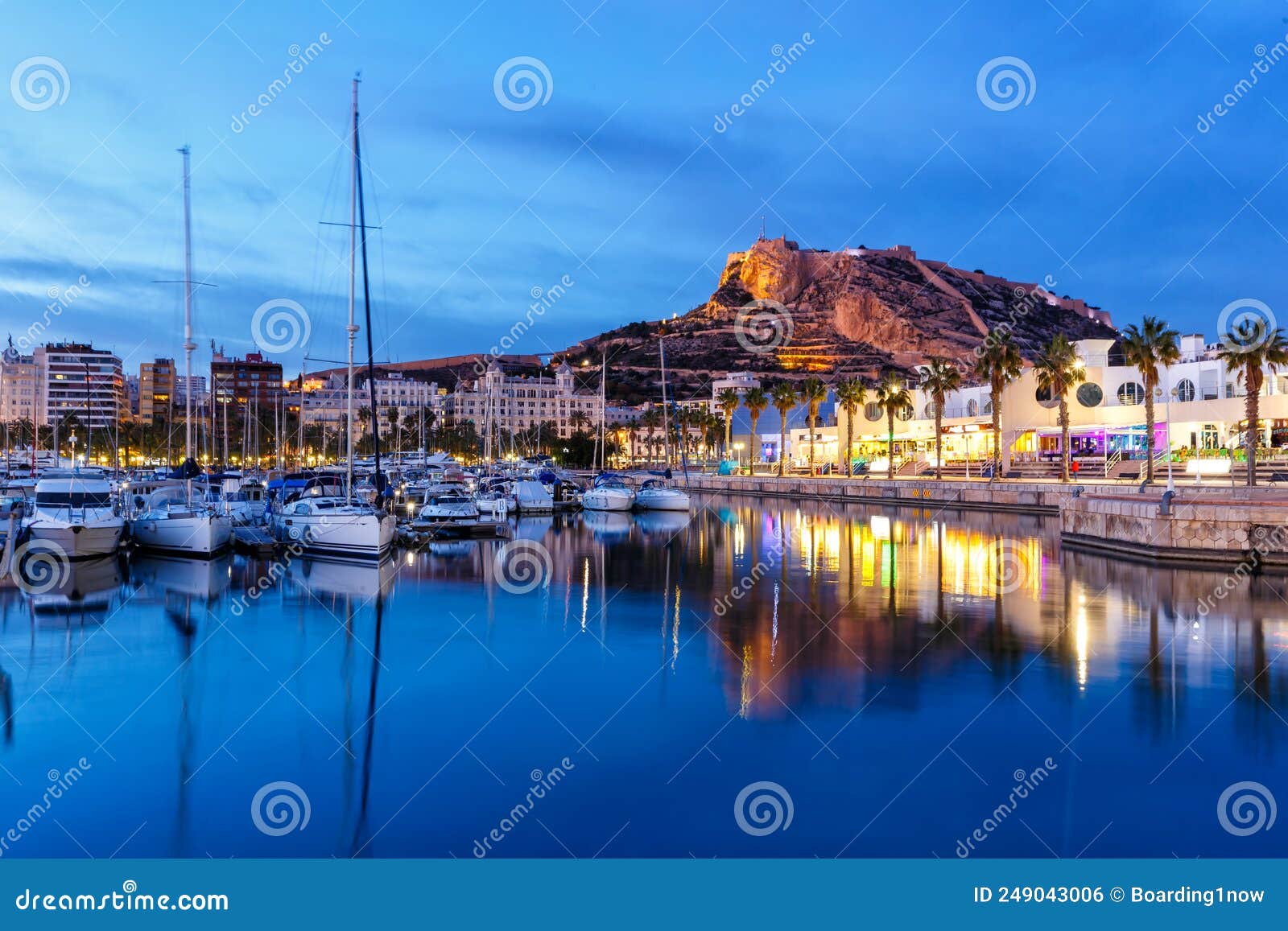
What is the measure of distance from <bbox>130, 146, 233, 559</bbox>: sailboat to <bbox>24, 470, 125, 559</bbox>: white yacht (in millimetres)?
890

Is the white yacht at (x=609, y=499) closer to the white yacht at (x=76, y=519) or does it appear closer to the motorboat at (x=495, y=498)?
the motorboat at (x=495, y=498)

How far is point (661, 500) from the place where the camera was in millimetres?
57625

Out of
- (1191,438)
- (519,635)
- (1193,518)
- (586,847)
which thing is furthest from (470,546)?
(1191,438)

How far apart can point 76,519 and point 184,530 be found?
9.87 ft

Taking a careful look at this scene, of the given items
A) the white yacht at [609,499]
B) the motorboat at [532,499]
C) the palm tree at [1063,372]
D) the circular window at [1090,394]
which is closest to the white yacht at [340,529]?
the motorboat at [532,499]

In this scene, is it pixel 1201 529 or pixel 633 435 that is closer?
pixel 1201 529

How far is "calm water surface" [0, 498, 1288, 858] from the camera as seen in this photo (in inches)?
388

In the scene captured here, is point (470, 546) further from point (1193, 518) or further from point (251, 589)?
point (1193, 518)

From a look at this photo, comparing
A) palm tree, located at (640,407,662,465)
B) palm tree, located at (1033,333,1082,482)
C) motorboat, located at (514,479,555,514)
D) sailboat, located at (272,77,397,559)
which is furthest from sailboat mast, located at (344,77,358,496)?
palm tree, located at (640,407,662,465)

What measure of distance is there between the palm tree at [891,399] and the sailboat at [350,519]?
44867mm

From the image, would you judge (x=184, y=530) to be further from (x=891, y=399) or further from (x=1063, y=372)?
(x=891, y=399)

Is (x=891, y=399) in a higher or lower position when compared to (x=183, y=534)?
higher

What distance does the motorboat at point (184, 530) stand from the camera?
3238 cm

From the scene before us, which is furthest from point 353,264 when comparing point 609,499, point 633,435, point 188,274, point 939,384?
point 633,435
